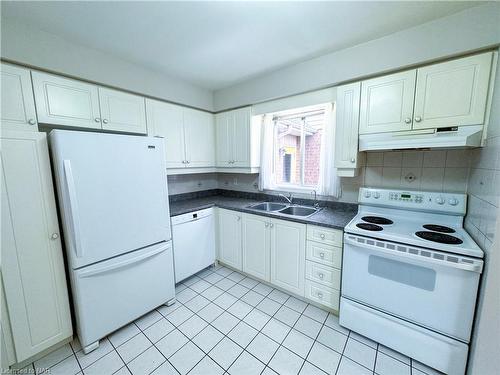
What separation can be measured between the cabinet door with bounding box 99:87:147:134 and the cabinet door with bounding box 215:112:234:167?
1.00 m

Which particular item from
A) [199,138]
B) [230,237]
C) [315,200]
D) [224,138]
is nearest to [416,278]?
[315,200]

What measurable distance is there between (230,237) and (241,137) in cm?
129

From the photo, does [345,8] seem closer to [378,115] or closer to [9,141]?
[378,115]

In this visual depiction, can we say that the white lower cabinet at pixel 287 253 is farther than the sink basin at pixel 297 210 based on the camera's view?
No

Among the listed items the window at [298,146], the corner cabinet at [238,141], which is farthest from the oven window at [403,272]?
the corner cabinet at [238,141]

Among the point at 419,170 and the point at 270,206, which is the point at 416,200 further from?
the point at 270,206

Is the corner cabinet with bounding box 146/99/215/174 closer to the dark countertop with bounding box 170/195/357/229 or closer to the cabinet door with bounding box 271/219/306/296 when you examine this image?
the dark countertop with bounding box 170/195/357/229

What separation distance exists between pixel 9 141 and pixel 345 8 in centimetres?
227

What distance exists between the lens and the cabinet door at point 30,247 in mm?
1238

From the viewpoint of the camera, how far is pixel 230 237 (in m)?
2.49

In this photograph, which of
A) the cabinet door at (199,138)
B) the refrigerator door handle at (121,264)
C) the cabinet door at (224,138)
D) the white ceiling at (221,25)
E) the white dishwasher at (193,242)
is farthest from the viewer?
the cabinet door at (224,138)

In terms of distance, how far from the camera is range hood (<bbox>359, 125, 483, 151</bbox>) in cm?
132

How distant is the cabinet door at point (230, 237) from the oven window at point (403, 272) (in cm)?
139

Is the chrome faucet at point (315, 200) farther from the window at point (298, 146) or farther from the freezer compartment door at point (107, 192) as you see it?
the freezer compartment door at point (107, 192)
